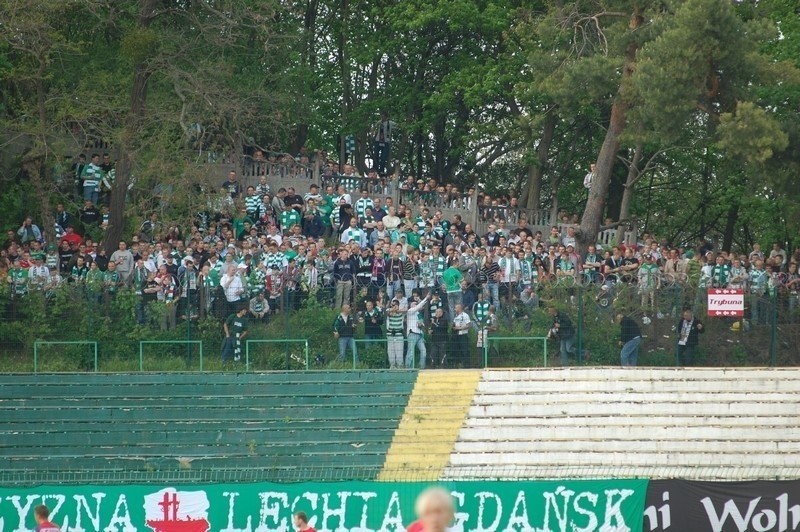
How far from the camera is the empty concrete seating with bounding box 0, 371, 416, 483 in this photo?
23.5m

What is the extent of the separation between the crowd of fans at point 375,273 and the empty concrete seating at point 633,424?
150cm

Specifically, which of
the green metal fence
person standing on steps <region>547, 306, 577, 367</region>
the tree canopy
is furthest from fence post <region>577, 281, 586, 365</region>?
the tree canopy

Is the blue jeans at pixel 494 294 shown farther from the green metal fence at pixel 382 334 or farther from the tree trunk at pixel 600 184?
the tree trunk at pixel 600 184

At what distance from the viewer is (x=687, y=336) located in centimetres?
2627

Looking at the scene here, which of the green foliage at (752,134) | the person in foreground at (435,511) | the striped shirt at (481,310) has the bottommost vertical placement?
the person in foreground at (435,511)

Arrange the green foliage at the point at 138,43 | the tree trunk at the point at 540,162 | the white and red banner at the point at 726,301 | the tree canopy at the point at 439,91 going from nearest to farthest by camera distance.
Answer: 1. the white and red banner at the point at 726,301
2. the tree canopy at the point at 439,91
3. the green foliage at the point at 138,43
4. the tree trunk at the point at 540,162

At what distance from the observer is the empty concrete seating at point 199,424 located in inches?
926

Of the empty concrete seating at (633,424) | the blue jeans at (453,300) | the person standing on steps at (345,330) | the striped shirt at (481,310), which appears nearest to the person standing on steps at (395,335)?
the person standing on steps at (345,330)

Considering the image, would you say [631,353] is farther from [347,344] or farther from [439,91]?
[439,91]

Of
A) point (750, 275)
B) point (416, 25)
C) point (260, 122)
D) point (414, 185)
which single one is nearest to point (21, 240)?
point (260, 122)

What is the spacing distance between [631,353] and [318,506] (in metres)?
9.41

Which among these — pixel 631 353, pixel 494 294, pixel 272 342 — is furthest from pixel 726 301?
pixel 272 342

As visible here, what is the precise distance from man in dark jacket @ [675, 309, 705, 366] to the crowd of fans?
274 mm

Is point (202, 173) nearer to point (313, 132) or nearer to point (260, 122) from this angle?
point (260, 122)
